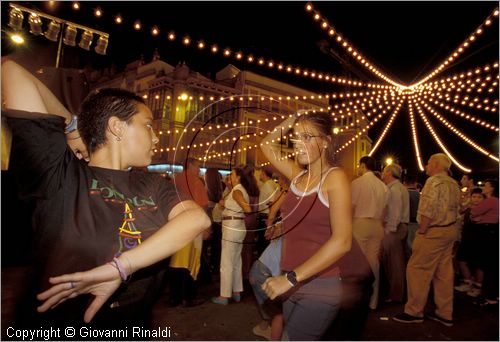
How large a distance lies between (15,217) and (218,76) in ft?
86.2

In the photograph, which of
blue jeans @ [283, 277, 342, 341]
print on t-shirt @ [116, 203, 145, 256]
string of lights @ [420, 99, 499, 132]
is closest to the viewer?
print on t-shirt @ [116, 203, 145, 256]

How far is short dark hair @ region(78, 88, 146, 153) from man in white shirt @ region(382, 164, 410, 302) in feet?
15.8

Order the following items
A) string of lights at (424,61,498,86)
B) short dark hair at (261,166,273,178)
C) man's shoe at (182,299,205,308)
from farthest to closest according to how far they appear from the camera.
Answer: short dark hair at (261,166,273,178)
string of lights at (424,61,498,86)
man's shoe at (182,299,205,308)

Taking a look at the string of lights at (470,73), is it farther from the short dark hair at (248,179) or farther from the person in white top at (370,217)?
the short dark hair at (248,179)

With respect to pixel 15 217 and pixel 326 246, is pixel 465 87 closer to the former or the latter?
pixel 326 246

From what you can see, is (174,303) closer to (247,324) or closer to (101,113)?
(247,324)

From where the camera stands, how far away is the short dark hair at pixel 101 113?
4.94ft

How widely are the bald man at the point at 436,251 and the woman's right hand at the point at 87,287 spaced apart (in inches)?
170

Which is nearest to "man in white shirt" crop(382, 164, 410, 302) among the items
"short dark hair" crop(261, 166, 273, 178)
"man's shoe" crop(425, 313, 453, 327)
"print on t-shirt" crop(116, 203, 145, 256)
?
"man's shoe" crop(425, 313, 453, 327)

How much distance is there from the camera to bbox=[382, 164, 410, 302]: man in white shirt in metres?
5.29

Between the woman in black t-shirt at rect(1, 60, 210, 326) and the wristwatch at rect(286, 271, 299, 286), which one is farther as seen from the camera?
the wristwatch at rect(286, 271, 299, 286)

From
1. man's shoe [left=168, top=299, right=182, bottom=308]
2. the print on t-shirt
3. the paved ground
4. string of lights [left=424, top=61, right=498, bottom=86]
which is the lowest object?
man's shoe [left=168, top=299, right=182, bottom=308]

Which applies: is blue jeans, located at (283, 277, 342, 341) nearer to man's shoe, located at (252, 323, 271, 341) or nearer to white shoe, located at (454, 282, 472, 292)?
man's shoe, located at (252, 323, 271, 341)

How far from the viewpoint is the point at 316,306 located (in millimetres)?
1882
